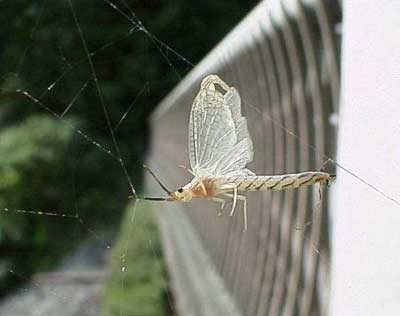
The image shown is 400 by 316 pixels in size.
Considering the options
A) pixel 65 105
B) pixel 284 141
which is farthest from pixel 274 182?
pixel 65 105

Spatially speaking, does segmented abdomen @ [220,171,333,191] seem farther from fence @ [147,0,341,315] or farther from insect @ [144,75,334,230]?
fence @ [147,0,341,315]

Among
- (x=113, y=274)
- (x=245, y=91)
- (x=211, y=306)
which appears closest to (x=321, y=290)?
(x=245, y=91)

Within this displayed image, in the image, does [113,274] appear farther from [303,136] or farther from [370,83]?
[370,83]

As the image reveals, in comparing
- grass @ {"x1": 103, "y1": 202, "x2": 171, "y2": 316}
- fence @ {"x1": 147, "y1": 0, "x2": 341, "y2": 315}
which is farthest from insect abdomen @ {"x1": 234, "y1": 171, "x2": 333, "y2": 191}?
grass @ {"x1": 103, "y1": 202, "x2": 171, "y2": 316}

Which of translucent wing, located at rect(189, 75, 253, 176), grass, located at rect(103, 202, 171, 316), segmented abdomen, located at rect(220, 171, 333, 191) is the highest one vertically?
translucent wing, located at rect(189, 75, 253, 176)

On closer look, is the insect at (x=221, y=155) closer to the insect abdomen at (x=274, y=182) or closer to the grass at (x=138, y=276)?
the insect abdomen at (x=274, y=182)

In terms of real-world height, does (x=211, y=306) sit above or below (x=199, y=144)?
below

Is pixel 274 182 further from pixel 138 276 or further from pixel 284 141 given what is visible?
pixel 138 276

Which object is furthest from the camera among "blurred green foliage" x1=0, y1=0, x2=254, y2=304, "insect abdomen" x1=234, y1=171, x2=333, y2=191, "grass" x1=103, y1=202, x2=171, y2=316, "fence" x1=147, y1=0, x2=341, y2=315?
"grass" x1=103, y1=202, x2=171, y2=316

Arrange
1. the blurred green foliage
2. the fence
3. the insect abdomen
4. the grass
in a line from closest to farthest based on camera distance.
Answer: the insect abdomen, the fence, the blurred green foliage, the grass
